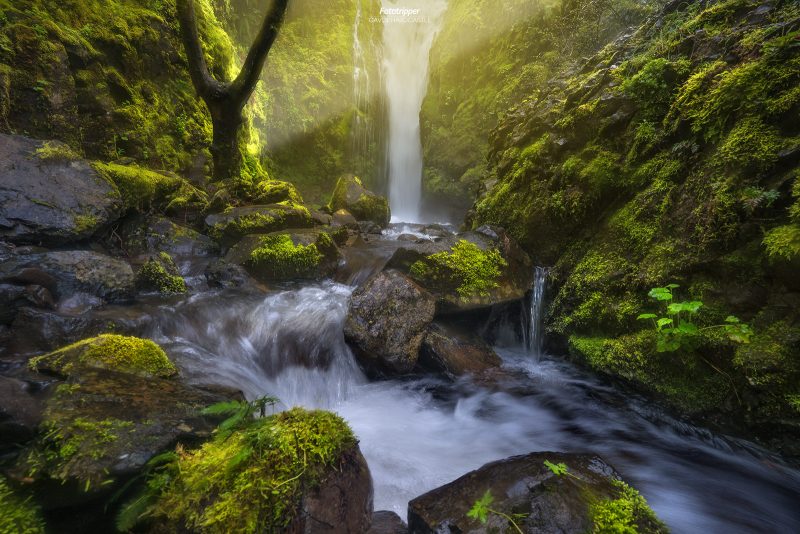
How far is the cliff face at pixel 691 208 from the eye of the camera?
2969mm

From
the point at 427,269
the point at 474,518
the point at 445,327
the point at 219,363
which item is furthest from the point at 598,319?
the point at 219,363

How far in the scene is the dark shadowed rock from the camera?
5.52ft

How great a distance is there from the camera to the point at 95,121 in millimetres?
7180

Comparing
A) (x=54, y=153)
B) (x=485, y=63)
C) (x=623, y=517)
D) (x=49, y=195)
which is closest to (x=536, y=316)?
(x=623, y=517)

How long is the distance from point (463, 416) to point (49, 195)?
600cm

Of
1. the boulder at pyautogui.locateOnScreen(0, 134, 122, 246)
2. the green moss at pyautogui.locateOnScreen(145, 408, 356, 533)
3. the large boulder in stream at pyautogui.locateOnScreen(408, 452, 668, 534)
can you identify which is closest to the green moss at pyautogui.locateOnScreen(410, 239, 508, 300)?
the large boulder in stream at pyautogui.locateOnScreen(408, 452, 668, 534)

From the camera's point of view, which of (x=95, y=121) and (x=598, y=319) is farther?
(x=95, y=121)

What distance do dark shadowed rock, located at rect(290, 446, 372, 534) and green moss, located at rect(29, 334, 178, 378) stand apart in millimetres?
1708

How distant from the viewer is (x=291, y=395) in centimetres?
423

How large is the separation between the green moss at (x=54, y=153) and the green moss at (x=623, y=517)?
7.25m

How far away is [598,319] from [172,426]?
4268 mm

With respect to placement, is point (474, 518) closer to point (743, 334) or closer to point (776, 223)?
point (743, 334)

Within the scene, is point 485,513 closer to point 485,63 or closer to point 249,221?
point 249,221

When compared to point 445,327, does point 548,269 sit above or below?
above
